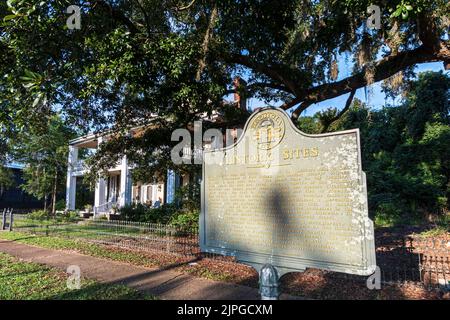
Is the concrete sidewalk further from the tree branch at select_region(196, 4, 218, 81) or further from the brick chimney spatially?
the brick chimney

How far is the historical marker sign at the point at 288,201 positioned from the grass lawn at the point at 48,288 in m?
2.29

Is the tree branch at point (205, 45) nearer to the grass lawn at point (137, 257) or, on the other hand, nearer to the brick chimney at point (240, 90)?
the brick chimney at point (240, 90)

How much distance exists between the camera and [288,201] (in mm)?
4023

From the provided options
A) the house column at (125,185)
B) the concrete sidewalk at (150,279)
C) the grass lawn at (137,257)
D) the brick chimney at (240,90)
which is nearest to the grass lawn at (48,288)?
Answer: the concrete sidewalk at (150,279)

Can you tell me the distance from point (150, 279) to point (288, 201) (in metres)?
4.22

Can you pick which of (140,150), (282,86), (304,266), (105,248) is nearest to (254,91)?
(282,86)

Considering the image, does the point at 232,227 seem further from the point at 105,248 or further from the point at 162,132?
the point at 105,248

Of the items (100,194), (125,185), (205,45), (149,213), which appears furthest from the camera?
(100,194)

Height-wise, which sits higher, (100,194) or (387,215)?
(100,194)

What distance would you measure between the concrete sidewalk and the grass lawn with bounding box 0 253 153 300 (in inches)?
13.7

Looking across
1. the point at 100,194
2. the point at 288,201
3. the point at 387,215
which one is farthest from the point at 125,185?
the point at 288,201

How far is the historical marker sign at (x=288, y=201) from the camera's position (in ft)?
11.5

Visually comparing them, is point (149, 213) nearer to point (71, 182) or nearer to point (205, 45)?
point (205, 45)

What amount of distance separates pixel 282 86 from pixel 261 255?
7049 millimetres
